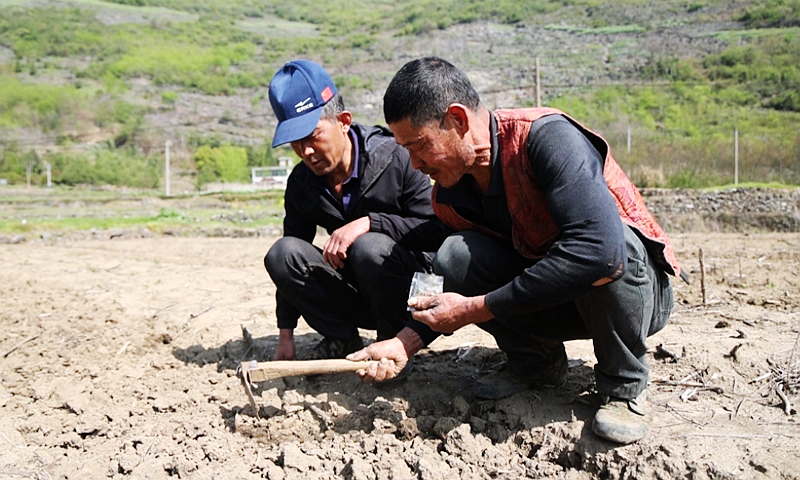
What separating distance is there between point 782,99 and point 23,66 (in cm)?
6749

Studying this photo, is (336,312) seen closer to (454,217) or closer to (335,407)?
(335,407)

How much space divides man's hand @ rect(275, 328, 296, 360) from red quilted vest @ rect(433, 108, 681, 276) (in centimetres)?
133

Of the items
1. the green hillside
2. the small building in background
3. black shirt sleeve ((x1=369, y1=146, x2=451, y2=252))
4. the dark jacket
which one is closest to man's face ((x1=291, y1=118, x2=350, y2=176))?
the dark jacket

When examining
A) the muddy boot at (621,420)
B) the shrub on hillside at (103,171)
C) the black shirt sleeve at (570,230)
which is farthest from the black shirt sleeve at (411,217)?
the shrub on hillside at (103,171)

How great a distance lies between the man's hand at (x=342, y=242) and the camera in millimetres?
2752

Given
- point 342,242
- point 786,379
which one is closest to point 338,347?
point 342,242

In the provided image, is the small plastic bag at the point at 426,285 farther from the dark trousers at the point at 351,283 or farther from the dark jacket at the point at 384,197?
the dark jacket at the point at 384,197

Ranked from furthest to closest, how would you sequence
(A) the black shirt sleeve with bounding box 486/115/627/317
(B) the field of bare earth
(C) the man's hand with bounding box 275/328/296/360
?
(C) the man's hand with bounding box 275/328/296/360
(B) the field of bare earth
(A) the black shirt sleeve with bounding box 486/115/627/317

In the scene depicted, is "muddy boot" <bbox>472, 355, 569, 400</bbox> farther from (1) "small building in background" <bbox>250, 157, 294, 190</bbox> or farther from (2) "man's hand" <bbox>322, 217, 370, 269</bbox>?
(1) "small building in background" <bbox>250, 157, 294, 190</bbox>

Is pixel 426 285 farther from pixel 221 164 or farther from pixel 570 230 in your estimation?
pixel 221 164

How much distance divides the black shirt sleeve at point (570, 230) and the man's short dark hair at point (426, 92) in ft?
0.99

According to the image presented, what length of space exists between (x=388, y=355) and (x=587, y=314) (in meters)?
0.68

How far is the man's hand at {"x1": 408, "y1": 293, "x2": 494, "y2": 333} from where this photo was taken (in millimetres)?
2092

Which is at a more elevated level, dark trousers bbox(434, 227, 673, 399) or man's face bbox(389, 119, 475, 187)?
man's face bbox(389, 119, 475, 187)
